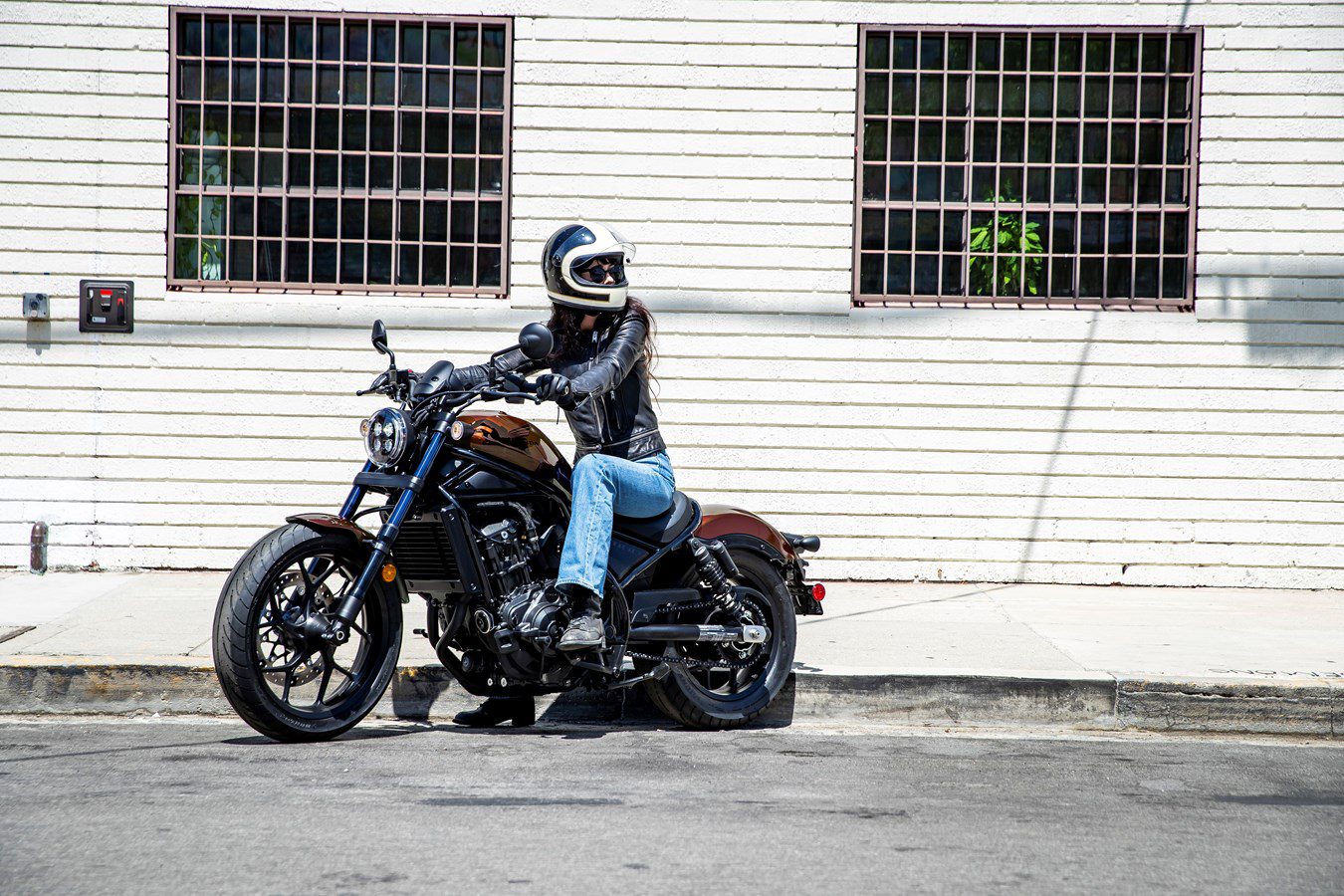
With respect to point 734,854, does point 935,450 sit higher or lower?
higher

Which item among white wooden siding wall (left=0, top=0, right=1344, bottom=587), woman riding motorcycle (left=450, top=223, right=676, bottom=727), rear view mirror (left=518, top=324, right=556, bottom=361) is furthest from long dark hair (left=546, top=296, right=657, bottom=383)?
white wooden siding wall (left=0, top=0, right=1344, bottom=587)

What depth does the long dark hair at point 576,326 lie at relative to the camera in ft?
19.9

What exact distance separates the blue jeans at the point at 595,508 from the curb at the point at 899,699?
3.44 ft

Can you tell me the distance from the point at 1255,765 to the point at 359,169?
650cm

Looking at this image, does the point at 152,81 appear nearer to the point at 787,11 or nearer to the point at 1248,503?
the point at 787,11

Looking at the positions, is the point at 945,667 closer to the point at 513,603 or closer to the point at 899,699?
the point at 899,699

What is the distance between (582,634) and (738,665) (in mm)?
957

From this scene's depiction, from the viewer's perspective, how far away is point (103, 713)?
20.9ft

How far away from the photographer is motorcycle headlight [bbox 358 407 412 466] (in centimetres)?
548

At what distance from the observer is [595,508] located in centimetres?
573

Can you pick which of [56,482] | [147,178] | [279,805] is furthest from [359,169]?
[279,805]

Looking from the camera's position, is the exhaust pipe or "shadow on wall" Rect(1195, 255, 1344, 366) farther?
"shadow on wall" Rect(1195, 255, 1344, 366)

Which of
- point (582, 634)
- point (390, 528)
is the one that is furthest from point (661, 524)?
point (390, 528)

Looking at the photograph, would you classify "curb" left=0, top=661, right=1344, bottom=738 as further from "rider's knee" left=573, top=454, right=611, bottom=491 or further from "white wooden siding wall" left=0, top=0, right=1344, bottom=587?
"white wooden siding wall" left=0, top=0, right=1344, bottom=587
